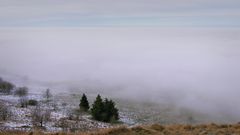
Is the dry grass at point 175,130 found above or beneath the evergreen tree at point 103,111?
beneath

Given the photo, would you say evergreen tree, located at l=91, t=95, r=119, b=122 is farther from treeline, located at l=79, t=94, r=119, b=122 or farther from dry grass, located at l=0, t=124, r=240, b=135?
dry grass, located at l=0, t=124, r=240, b=135

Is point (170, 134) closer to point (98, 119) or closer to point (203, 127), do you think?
point (203, 127)

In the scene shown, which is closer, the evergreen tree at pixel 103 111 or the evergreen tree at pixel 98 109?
the evergreen tree at pixel 103 111

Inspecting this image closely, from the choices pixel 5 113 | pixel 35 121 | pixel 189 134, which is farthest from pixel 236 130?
pixel 5 113

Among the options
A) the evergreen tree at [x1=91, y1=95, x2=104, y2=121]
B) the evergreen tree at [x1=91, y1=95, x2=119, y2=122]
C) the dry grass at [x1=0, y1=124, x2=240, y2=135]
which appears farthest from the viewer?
the evergreen tree at [x1=91, y1=95, x2=104, y2=121]

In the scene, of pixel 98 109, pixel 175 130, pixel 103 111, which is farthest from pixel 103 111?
pixel 175 130

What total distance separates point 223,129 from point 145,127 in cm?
485

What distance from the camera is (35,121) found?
319 ft

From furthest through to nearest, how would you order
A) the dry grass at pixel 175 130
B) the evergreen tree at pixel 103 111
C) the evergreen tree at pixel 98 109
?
the evergreen tree at pixel 98 109
the evergreen tree at pixel 103 111
the dry grass at pixel 175 130

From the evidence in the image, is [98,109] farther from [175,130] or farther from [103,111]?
[175,130]

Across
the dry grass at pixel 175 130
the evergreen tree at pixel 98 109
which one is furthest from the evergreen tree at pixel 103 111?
the dry grass at pixel 175 130

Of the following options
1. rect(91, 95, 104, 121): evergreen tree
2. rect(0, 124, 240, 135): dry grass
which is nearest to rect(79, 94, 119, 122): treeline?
rect(91, 95, 104, 121): evergreen tree

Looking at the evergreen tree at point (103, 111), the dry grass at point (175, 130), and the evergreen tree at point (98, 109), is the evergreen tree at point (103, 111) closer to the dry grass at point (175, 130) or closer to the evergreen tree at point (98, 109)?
the evergreen tree at point (98, 109)

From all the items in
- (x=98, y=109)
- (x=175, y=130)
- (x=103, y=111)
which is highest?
(x=98, y=109)
